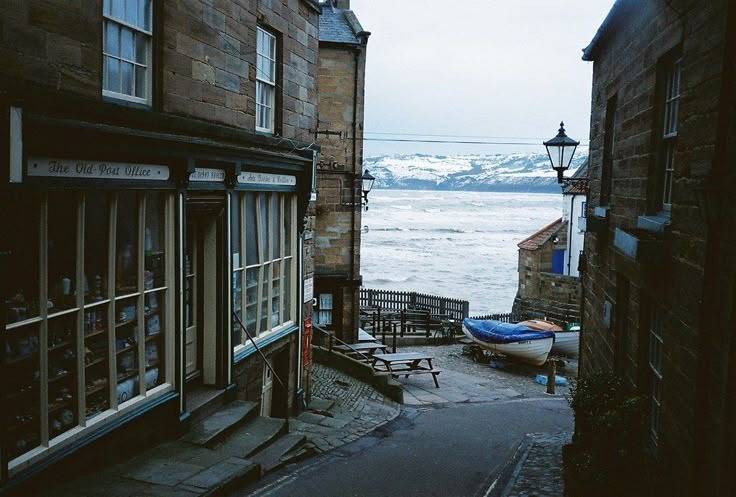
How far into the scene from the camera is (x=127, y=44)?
7.55m

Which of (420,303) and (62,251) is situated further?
(420,303)

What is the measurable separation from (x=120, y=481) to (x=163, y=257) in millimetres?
2601

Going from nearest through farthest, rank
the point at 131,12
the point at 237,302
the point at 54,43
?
the point at 54,43 < the point at 131,12 < the point at 237,302

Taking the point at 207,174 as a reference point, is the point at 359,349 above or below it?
below

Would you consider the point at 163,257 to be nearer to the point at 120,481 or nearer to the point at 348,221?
the point at 120,481

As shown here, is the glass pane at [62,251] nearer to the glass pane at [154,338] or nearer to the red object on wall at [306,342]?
the glass pane at [154,338]

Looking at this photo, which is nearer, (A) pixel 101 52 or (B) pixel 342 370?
(A) pixel 101 52

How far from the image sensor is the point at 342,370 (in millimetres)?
17734

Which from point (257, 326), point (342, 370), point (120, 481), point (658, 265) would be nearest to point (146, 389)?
point (120, 481)

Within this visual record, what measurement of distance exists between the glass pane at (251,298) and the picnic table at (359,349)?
805 cm

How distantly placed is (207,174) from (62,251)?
115 inches

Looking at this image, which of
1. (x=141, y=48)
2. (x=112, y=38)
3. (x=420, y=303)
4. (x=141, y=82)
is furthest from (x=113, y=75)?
(x=420, y=303)

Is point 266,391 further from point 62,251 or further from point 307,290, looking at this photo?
point 62,251

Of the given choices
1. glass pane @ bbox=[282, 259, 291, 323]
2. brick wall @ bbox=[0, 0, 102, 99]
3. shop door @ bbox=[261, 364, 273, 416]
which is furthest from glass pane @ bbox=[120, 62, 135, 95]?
shop door @ bbox=[261, 364, 273, 416]
